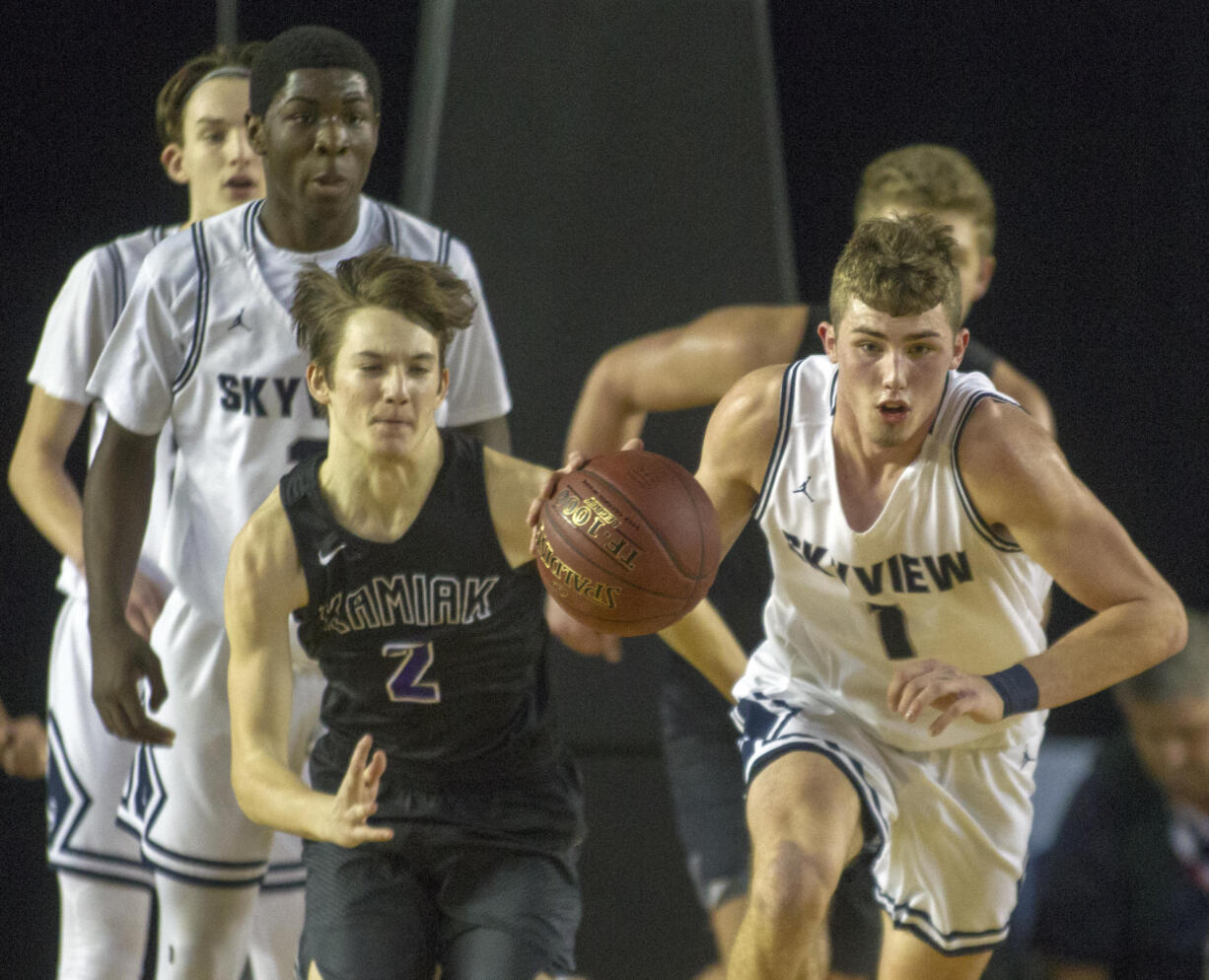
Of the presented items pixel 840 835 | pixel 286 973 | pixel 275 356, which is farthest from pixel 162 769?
pixel 840 835

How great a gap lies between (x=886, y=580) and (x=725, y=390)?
2.55 ft

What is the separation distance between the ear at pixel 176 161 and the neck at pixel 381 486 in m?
1.22

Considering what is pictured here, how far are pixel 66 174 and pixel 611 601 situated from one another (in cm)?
223

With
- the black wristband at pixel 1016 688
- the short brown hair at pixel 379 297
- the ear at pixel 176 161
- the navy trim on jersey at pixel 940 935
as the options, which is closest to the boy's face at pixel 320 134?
the short brown hair at pixel 379 297

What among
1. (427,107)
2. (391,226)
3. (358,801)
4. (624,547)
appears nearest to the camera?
(358,801)

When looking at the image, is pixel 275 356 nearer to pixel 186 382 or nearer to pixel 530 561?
pixel 186 382

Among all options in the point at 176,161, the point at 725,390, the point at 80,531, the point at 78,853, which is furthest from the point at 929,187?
the point at 78,853

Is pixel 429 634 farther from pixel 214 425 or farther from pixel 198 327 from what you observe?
pixel 198 327

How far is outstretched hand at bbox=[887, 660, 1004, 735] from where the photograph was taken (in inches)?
91.2

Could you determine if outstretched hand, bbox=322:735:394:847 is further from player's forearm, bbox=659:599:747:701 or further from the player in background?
the player in background

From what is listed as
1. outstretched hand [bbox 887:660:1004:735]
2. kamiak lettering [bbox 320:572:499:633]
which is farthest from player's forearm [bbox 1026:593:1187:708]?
kamiak lettering [bbox 320:572:499:633]

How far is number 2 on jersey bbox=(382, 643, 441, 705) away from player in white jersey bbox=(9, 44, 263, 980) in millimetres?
794

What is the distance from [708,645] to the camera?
2.96m

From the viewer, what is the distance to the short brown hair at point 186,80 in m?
3.57
